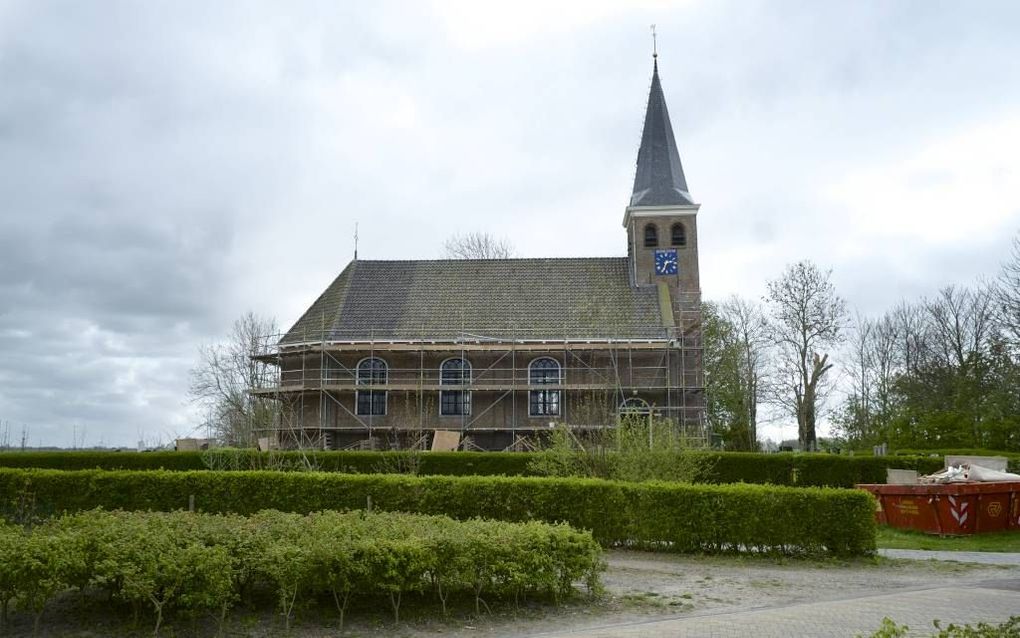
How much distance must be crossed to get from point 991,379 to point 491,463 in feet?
86.2

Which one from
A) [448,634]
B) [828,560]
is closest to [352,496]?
[448,634]

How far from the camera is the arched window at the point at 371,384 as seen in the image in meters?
33.5

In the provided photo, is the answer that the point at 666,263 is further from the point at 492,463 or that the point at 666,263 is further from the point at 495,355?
the point at 492,463

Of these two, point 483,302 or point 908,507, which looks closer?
point 908,507

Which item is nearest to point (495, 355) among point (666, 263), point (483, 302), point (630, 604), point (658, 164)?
point (483, 302)

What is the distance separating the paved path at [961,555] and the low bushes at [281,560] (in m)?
7.51

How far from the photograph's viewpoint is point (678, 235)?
122 ft

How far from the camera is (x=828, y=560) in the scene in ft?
45.0

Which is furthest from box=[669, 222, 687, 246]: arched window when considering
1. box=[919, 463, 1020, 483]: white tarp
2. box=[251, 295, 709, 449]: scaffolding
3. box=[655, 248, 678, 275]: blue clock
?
box=[919, 463, 1020, 483]: white tarp

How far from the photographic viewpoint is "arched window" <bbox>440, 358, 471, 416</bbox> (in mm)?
33375

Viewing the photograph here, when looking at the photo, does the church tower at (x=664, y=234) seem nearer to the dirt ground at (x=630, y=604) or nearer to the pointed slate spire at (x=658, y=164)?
the pointed slate spire at (x=658, y=164)

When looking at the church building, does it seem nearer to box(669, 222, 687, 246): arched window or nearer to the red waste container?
box(669, 222, 687, 246): arched window

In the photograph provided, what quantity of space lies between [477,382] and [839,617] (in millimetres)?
24998

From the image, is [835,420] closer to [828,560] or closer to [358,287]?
[358,287]
